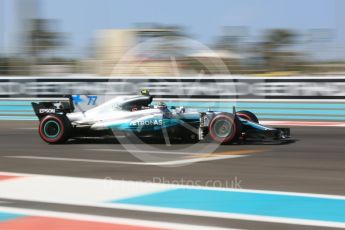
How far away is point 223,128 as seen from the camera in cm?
1001

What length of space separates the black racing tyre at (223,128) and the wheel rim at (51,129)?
2806mm

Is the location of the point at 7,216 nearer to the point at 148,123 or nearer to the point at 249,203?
the point at 249,203

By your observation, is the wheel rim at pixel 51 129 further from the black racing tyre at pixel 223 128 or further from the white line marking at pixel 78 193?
the white line marking at pixel 78 193

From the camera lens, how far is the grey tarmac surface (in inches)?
219

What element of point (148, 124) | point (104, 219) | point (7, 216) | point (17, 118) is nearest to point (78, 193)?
point (7, 216)

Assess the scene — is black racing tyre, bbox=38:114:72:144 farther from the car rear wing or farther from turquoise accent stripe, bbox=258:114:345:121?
turquoise accent stripe, bbox=258:114:345:121

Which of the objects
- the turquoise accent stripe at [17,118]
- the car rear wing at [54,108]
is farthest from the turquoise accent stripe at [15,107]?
the car rear wing at [54,108]

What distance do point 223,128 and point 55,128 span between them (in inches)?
120

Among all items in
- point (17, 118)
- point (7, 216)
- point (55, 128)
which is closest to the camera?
point (7, 216)

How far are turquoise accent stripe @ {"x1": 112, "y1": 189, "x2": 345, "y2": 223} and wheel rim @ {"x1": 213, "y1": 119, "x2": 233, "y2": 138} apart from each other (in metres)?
3.81

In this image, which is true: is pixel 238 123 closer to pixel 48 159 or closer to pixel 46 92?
pixel 48 159

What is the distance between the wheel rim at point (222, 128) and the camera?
9.91m

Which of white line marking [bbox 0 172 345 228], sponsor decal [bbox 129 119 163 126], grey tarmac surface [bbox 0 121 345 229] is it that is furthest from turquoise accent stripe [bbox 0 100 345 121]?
white line marking [bbox 0 172 345 228]

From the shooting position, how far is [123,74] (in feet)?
62.8
